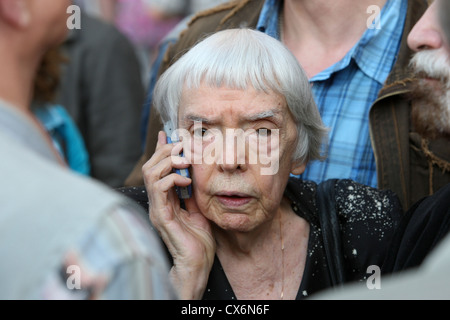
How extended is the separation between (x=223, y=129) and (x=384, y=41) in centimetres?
120

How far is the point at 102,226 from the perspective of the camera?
51.2 inches

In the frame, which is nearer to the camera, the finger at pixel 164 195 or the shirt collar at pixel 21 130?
the shirt collar at pixel 21 130

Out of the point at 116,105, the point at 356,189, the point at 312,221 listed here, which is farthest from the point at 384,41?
the point at 116,105

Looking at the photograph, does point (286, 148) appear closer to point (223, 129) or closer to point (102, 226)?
point (223, 129)

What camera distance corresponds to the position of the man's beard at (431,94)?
9.70 feet

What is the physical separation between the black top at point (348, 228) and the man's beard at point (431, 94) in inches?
12.6

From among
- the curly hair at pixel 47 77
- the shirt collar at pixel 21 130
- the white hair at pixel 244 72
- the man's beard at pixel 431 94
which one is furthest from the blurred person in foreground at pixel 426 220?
the curly hair at pixel 47 77

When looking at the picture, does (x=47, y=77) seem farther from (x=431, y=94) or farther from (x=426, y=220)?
(x=431, y=94)

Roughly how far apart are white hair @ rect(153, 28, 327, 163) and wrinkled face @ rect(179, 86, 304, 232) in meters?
0.03

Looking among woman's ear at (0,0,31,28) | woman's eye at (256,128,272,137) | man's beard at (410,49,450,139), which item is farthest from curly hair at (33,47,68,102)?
man's beard at (410,49,450,139)

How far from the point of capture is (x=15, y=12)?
144 centimetres

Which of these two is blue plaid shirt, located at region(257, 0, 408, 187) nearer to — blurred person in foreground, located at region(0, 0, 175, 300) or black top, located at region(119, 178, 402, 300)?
black top, located at region(119, 178, 402, 300)

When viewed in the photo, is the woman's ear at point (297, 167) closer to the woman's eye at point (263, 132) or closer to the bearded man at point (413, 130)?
the woman's eye at point (263, 132)

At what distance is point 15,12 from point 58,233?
46cm
